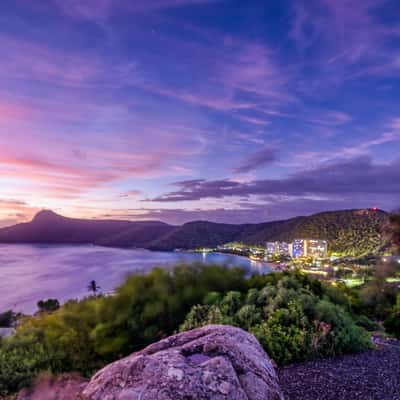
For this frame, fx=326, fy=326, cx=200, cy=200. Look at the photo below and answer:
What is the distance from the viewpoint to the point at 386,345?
759cm

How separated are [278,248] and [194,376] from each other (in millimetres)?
52928

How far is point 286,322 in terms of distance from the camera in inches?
254

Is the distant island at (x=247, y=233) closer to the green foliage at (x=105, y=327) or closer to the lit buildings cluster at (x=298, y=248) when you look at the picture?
the lit buildings cluster at (x=298, y=248)

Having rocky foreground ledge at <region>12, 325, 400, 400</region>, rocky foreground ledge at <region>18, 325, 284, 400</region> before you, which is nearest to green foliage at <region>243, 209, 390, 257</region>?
rocky foreground ledge at <region>12, 325, 400, 400</region>

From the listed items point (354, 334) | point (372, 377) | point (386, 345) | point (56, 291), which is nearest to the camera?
point (372, 377)

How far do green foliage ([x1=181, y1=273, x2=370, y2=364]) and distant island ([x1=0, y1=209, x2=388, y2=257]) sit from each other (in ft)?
140

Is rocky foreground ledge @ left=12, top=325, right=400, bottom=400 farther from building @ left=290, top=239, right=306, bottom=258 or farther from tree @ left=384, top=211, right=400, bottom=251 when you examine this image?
building @ left=290, top=239, right=306, bottom=258

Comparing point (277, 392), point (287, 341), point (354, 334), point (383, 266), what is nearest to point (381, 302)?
point (383, 266)

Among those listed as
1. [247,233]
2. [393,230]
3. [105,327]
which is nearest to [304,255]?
[247,233]

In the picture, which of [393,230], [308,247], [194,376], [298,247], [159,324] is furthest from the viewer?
[298,247]

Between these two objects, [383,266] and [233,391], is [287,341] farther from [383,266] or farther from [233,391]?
[383,266]

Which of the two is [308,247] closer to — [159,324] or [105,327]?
[159,324]

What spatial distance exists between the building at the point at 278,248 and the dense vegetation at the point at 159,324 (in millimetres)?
44999

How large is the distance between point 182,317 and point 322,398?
3.53m
